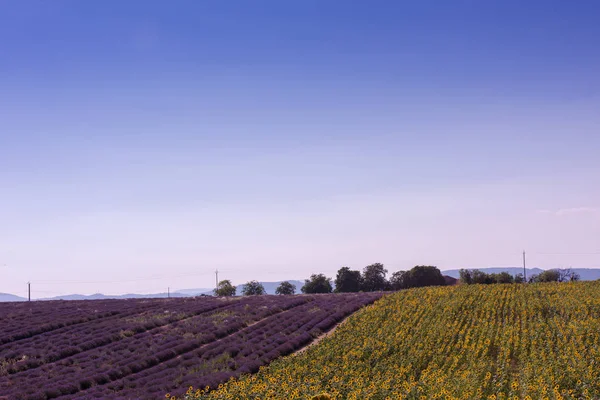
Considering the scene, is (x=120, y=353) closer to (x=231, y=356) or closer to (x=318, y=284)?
(x=231, y=356)

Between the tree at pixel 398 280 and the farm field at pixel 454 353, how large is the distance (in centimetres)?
3538

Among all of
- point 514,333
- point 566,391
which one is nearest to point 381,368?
point 566,391

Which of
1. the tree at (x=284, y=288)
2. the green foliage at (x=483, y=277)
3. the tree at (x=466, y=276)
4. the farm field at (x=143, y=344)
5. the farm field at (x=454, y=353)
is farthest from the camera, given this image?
the tree at (x=284, y=288)

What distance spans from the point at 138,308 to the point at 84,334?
13004mm

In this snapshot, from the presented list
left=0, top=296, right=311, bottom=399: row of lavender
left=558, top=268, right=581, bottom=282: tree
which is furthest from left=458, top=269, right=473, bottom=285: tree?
left=0, top=296, right=311, bottom=399: row of lavender

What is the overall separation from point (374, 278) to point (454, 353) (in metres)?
57.0

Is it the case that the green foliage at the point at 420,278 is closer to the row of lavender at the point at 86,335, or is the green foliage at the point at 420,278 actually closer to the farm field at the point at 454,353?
the farm field at the point at 454,353

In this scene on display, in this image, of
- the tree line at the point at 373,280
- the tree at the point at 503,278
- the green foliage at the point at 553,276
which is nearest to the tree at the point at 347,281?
the tree line at the point at 373,280

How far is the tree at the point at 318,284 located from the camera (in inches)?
3402

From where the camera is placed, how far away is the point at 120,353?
2988 centimetres

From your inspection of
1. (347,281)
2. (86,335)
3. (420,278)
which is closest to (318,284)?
(347,281)

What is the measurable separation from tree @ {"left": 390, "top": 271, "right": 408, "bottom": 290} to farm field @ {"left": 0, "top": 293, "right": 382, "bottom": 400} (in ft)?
122

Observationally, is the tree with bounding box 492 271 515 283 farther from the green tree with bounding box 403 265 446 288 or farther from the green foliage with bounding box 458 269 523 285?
the green tree with bounding box 403 265 446 288

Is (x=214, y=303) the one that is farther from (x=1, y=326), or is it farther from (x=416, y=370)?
(x=416, y=370)
